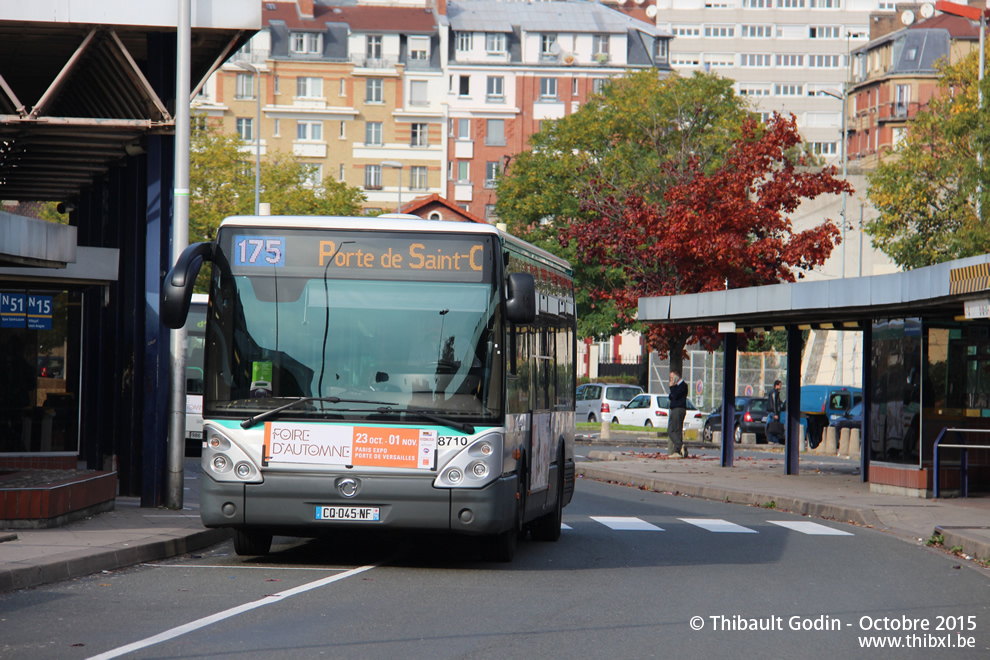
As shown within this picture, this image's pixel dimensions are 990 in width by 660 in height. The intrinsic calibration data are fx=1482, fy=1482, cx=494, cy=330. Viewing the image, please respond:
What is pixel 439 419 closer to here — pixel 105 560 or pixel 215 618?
pixel 105 560

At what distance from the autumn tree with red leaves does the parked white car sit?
10534mm

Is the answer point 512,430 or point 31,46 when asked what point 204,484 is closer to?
point 512,430

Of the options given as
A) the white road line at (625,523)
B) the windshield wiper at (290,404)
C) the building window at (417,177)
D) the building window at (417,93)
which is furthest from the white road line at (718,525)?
the building window at (417,93)

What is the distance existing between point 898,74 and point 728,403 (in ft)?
323

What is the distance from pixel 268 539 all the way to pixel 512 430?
7.75 feet

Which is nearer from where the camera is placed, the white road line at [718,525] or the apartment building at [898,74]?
the white road line at [718,525]

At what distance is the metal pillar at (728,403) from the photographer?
2945 centimetres

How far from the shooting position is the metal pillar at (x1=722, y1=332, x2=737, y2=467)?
29.5m

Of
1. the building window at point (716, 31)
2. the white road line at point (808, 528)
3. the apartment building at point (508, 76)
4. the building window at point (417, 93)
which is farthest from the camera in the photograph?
the building window at point (716, 31)

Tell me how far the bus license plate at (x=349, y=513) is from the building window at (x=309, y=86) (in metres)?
90.3

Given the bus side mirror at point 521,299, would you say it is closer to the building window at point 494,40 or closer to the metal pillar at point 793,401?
the metal pillar at point 793,401

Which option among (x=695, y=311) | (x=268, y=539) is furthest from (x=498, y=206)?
(x=268, y=539)

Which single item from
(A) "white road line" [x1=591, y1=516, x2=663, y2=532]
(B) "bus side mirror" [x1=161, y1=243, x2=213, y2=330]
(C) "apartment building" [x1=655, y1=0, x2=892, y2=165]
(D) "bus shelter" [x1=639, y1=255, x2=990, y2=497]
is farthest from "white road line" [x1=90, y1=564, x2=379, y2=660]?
(C) "apartment building" [x1=655, y1=0, x2=892, y2=165]

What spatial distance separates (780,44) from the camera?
145 m
